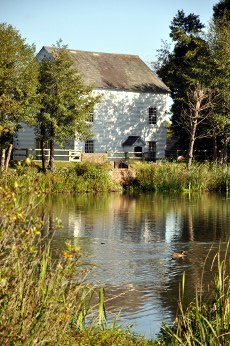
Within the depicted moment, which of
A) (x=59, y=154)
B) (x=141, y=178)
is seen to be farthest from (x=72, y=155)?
(x=141, y=178)

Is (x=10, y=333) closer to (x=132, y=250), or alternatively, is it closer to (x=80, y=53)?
(x=132, y=250)

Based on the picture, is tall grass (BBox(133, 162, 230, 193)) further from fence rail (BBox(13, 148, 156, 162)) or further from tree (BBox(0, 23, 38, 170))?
tree (BBox(0, 23, 38, 170))

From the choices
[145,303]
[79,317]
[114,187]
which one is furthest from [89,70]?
[79,317]

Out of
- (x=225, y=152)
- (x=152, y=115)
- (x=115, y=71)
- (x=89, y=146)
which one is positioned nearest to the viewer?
(x=89, y=146)

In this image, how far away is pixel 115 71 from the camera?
67.3m

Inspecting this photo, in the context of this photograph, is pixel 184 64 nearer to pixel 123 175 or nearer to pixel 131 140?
pixel 131 140

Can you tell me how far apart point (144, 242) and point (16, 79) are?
A: 26.6m

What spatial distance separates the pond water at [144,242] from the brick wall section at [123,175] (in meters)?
4.60

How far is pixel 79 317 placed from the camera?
11.6 metres

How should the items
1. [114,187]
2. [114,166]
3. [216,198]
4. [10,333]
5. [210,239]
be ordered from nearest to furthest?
[10,333]
[210,239]
[216,198]
[114,187]
[114,166]

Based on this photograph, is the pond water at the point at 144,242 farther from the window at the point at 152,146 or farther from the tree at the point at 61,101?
the window at the point at 152,146

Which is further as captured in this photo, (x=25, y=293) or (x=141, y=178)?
(x=141, y=178)

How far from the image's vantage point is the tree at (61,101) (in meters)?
52.2

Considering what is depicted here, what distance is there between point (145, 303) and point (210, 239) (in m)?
11.4
